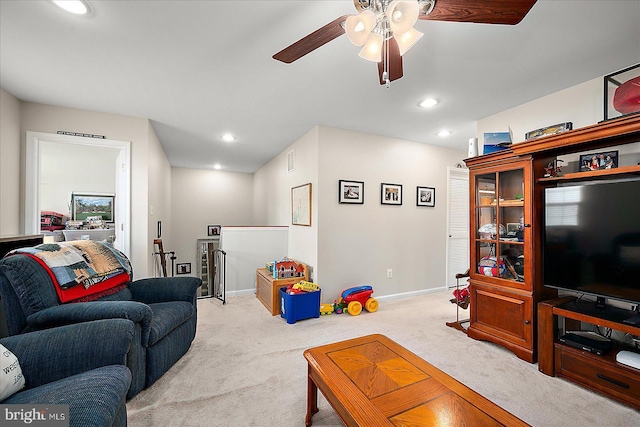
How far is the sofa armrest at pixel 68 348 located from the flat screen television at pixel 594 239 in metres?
3.05

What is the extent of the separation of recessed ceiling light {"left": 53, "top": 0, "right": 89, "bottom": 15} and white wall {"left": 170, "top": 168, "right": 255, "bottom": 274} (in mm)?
5431

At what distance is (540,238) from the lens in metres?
2.30

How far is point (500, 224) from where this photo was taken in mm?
2582

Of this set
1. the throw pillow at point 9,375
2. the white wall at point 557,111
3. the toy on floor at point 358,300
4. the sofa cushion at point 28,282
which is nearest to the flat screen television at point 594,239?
the white wall at point 557,111

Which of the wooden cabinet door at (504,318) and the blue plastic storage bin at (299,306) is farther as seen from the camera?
the blue plastic storage bin at (299,306)

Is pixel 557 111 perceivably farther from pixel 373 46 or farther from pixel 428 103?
pixel 373 46

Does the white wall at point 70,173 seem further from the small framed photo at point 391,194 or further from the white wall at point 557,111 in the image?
the white wall at point 557,111

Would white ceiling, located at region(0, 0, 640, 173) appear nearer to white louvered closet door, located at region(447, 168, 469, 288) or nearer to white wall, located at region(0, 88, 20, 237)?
white wall, located at region(0, 88, 20, 237)

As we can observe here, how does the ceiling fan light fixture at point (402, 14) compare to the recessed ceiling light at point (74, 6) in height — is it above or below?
below

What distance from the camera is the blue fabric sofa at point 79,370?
100 centimetres

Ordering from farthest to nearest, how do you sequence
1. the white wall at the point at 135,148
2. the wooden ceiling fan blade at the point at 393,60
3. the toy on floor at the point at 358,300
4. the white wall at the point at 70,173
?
the white wall at the point at 70,173, the toy on floor at the point at 358,300, the white wall at the point at 135,148, the wooden ceiling fan blade at the point at 393,60

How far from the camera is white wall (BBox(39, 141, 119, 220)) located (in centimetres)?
448

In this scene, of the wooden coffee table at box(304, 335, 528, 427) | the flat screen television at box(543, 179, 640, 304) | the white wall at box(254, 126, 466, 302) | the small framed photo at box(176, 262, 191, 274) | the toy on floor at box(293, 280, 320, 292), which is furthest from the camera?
the small framed photo at box(176, 262, 191, 274)

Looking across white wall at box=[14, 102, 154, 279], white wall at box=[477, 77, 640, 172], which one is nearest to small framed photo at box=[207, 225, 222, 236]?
white wall at box=[14, 102, 154, 279]
